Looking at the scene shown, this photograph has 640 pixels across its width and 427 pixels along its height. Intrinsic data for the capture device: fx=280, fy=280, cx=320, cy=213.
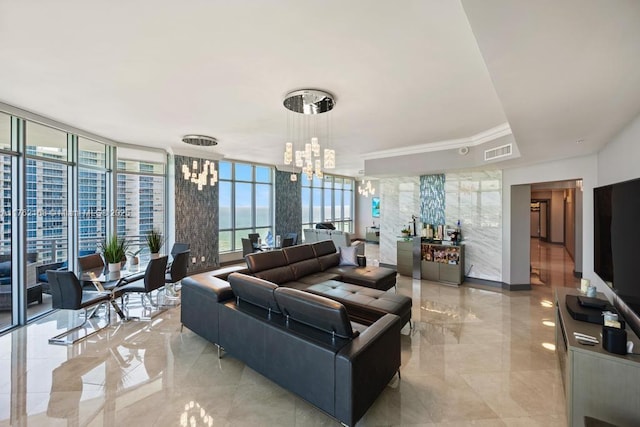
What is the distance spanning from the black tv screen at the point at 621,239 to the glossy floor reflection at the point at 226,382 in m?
1.13

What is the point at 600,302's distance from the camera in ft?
8.97

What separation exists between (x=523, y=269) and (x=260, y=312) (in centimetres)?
552

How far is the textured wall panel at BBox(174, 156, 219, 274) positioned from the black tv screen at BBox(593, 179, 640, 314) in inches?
290

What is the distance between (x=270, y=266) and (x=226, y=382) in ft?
6.43

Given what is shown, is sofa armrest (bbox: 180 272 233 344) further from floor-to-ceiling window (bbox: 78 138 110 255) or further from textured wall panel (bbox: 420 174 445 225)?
textured wall panel (bbox: 420 174 445 225)

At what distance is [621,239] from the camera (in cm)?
232

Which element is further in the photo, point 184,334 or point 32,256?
point 32,256

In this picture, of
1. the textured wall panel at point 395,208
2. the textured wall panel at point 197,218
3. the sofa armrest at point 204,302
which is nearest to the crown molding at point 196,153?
the textured wall panel at point 197,218

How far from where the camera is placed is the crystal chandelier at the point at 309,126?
335cm

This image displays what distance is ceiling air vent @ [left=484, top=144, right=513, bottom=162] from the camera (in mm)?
4566

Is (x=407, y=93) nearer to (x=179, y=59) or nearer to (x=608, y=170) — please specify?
(x=179, y=59)

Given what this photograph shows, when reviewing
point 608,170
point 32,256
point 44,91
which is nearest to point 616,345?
point 608,170

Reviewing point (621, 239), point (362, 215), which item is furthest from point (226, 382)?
point (362, 215)

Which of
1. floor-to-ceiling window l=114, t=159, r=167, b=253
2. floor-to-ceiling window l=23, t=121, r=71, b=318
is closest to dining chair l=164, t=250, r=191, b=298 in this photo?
floor-to-ceiling window l=23, t=121, r=71, b=318
